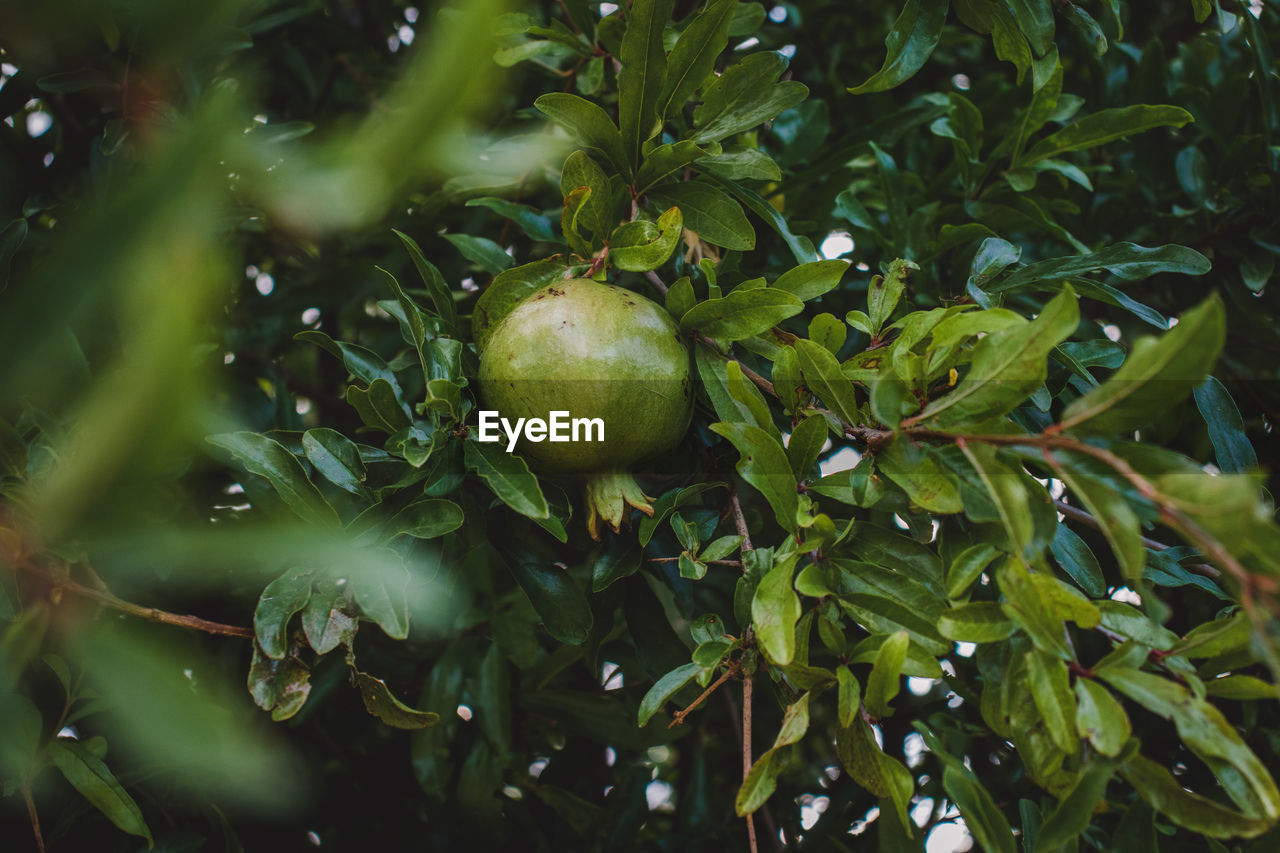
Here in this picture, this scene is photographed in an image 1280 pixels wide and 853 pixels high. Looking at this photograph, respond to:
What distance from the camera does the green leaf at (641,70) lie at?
0.87 m

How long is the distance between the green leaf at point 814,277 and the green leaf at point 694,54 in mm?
244

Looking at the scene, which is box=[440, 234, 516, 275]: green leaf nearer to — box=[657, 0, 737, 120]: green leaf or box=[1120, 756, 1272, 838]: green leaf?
box=[657, 0, 737, 120]: green leaf

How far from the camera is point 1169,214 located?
4.70 feet

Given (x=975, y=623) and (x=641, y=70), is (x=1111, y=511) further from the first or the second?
(x=641, y=70)

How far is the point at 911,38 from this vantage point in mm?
934

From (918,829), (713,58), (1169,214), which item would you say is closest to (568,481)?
(713,58)

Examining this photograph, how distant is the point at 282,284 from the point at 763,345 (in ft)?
3.35

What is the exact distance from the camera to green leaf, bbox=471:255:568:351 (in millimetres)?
898

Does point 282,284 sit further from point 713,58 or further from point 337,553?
point 337,553

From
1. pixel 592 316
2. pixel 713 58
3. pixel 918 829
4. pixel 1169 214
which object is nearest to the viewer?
pixel 592 316

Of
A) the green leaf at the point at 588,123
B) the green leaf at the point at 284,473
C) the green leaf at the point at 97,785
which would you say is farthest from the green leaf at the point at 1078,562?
the green leaf at the point at 97,785

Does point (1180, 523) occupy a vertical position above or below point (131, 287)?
below

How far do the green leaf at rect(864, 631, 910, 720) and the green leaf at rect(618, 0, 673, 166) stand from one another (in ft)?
1.95

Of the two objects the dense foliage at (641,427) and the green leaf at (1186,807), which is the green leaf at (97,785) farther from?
the green leaf at (1186,807)
